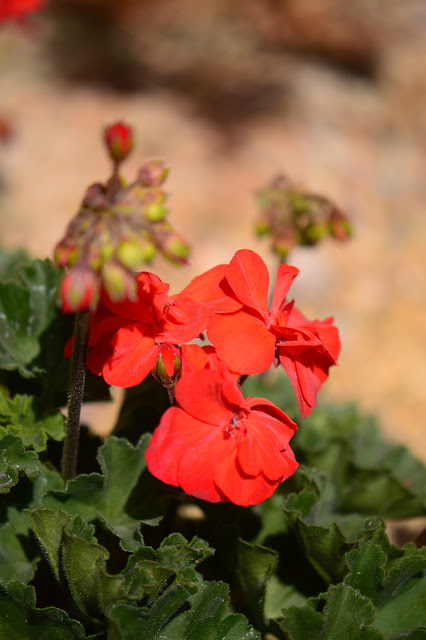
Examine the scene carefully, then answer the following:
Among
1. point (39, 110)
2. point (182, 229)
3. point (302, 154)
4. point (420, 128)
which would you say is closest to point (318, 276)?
point (182, 229)

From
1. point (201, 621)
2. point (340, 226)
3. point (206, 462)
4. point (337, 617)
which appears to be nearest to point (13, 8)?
point (340, 226)

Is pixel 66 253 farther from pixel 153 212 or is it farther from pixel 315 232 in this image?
pixel 315 232

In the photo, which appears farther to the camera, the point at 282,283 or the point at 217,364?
the point at 282,283

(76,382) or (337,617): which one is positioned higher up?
(76,382)

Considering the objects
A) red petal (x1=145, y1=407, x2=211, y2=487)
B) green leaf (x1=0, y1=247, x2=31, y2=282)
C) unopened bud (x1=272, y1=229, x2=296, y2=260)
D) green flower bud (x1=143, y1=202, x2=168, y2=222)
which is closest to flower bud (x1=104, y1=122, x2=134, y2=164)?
green flower bud (x1=143, y1=202, x2=168, y2=222)

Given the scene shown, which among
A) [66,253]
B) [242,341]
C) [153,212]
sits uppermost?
Result: [153,212]

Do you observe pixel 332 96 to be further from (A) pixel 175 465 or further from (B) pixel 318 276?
(A) pixel 175 465

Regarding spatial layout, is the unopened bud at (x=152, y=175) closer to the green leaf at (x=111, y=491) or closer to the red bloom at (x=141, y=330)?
the red bloom at (x=141, y=330)
